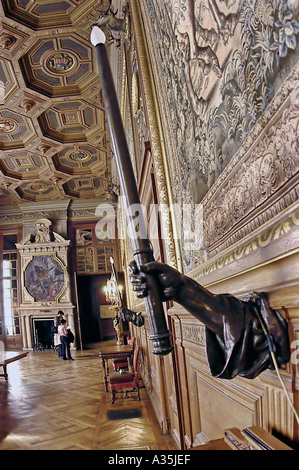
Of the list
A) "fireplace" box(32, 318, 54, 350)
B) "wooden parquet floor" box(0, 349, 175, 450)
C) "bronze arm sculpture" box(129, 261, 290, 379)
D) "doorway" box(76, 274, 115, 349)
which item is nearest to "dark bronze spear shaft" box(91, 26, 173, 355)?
"bronze arm sculpture" box(129, 261, 290, 379)

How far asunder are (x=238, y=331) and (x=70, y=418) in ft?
14.9

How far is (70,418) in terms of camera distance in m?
4.51

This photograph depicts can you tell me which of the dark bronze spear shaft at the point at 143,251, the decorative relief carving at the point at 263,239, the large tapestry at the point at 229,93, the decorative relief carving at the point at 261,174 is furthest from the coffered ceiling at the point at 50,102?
the dark bronze spear shaft at the point at 143,251

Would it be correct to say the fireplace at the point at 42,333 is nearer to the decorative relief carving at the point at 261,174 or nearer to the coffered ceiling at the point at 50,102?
the coffered ceiling at the point at 50,102

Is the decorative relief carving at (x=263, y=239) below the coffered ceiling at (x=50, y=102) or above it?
below

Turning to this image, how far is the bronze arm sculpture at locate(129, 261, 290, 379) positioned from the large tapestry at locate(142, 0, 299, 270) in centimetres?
28

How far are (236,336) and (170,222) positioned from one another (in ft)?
5.90

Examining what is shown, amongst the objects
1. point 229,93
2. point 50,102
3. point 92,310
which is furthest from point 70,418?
point 92,310

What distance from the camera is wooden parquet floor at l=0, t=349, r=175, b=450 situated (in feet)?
11.5

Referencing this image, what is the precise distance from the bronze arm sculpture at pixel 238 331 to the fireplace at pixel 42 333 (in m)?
14.7

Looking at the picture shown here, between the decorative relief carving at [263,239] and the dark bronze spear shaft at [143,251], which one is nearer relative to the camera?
the dark bronze spear shaft at [143,251]

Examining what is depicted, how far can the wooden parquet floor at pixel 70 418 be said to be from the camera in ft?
11.5

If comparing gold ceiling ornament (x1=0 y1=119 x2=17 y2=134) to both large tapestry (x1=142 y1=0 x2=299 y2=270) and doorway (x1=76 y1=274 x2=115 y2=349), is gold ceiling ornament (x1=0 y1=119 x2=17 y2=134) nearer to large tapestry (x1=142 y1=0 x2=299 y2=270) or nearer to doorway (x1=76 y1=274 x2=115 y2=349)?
doorway (x1=76 y1=274 x2=115 y2=349)
